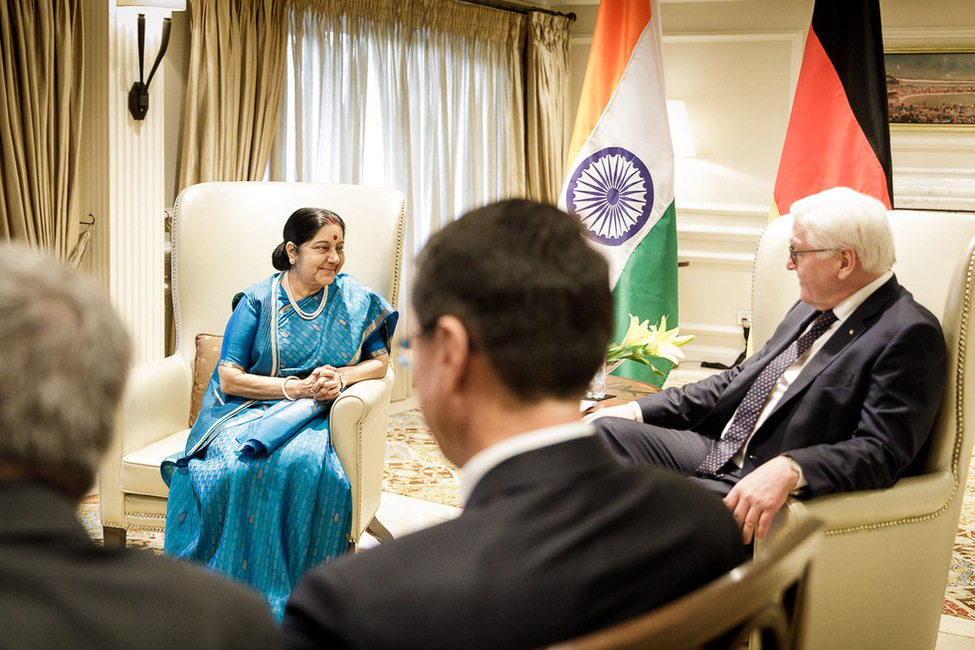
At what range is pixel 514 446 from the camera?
905 mm

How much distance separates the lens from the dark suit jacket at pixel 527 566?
78 cm

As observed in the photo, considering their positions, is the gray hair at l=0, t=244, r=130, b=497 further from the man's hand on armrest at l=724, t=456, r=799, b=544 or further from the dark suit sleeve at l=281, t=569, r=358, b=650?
the man's hand on armrest at l=724, t=456, r=799, b=544

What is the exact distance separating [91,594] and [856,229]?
192 cm

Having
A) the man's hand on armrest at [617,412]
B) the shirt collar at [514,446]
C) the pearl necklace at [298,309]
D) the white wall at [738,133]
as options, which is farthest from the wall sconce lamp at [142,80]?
the white wall at [738,133]

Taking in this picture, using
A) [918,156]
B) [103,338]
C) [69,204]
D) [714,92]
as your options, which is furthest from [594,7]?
[103,338]

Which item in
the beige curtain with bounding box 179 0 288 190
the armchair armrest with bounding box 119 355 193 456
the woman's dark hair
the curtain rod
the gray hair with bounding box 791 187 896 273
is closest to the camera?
the gray hair with bounding box 791 187 896 273

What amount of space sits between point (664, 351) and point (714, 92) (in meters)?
4.07

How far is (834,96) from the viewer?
348 centimetres

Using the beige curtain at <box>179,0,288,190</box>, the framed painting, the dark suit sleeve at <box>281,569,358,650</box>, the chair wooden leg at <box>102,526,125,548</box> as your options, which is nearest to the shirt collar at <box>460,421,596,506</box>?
the dark suit sleeve at <box>281,569,358,650</box>

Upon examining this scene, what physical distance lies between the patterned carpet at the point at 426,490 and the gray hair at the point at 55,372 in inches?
94.6

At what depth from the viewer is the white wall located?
5891 mm

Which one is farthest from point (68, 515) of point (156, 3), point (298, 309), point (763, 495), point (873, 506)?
point (156, 3)

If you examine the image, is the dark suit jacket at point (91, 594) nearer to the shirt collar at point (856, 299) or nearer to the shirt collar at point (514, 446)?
the shirt collar at point (514, 446)

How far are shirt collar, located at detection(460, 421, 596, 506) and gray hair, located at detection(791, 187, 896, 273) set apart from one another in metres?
1.48
